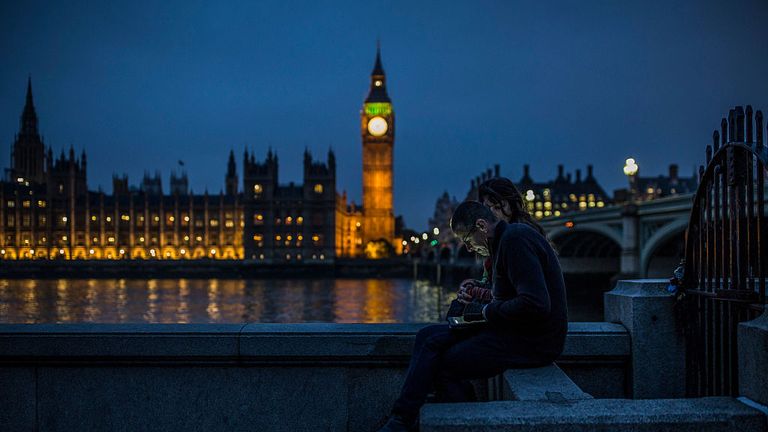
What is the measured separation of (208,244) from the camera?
101250 millimetres

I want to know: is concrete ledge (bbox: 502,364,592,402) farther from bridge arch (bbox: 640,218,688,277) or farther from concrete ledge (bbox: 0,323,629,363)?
bridge arch (bbox: 640,218,688,277)

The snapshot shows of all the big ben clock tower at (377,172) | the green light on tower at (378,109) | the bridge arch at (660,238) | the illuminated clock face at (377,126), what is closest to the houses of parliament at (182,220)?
the big ben clock tower at (377,172)

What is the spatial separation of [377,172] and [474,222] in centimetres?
11092

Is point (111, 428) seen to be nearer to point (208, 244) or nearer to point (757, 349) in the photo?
point (757, 349)

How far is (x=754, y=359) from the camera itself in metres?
2.79

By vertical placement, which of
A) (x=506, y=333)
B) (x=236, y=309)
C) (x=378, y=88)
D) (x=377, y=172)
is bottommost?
(x=236, y=309)

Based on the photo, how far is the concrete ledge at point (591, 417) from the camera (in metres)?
2.56

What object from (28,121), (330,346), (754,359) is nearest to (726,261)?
(754,359)

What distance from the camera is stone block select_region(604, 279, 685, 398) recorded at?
13.1ft

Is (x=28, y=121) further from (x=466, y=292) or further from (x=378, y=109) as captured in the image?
(x=466, y=292)

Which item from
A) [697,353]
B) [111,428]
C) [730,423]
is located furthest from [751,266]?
[111,428]

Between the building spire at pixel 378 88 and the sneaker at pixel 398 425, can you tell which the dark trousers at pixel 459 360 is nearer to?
the sneaker at pixel 398 425

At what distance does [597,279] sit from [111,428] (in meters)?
46.1

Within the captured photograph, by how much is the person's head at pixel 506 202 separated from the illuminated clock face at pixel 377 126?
112 metres
